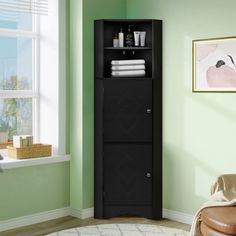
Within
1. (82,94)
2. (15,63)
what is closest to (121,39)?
(82,94)

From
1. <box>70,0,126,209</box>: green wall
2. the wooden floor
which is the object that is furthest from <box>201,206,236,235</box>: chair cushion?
<box>70,0,126,209</box>: green wall

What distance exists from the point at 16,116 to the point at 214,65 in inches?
74.8

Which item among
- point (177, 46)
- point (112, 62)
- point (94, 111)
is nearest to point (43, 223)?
point (94, 111)

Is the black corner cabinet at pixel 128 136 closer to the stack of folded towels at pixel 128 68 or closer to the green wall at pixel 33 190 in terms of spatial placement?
the stack of folded towels at pixel 128 68

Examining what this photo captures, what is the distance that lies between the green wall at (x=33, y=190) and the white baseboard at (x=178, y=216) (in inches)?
38.2

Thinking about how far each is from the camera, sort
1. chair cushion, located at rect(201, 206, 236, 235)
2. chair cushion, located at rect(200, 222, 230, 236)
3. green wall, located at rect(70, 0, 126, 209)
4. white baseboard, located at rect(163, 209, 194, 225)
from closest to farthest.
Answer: chair cushion, located at rect(201, 206, 236, 235), chair cushion, located at rect(200, 222, 230, 236), white baseboard, located at rect(163, 209, 194, 225), green wall, located at rect(70, 0, 126, 209)

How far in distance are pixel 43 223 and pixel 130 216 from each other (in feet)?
2.71

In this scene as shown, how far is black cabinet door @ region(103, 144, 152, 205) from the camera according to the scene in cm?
495

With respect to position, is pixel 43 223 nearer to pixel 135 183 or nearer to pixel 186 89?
pixel 135 183

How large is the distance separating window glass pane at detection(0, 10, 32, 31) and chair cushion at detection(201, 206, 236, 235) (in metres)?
2.49

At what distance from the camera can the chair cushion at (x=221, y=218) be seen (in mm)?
3429

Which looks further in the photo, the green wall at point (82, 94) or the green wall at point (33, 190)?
the green wall at point (82, 94)

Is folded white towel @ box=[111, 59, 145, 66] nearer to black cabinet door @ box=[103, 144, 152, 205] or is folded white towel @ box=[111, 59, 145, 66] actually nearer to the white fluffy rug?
black cabinet door @ box=[103, 144, 152, 205]

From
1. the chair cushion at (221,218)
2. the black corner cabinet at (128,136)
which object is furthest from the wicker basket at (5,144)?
the chair cushion at (221,218)
